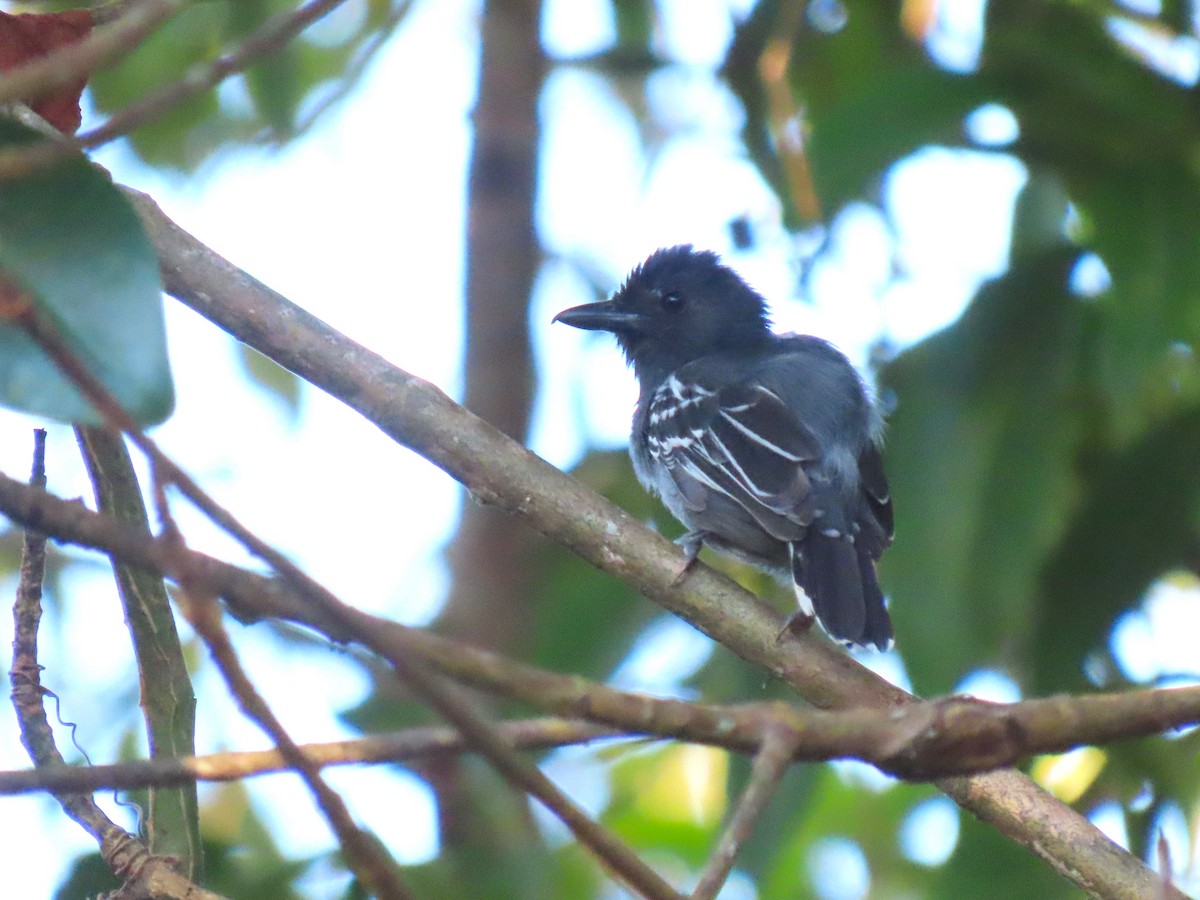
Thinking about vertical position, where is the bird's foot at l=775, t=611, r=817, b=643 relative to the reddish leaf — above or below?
below

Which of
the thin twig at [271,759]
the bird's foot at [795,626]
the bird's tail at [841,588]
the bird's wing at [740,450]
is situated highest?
the thin twig at [271,759]

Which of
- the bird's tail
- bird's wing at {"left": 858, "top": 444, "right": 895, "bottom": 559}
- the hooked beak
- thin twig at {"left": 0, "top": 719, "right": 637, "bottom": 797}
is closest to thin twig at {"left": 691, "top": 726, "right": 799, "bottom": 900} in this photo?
thin twig at {"left": 0, "top": 719, "right": 637, "bottom": 797}

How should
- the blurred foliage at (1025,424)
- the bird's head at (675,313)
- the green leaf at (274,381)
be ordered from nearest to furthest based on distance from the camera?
the blurred foliage at (1025,424) < the bird's head at (675,313) < the green leaf at (274,381)

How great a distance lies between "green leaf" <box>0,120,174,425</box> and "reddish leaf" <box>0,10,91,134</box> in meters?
0.68

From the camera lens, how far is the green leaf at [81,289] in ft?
5.21

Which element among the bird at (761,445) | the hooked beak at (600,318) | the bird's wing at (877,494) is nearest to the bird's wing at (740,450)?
the bird at (761,445)

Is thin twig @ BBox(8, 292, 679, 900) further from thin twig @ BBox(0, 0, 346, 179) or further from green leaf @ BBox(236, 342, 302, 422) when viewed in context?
green leaf @ BBox(236, 342, 302, 422)

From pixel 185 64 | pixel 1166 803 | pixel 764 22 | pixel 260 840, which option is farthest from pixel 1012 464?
pixel 185 64

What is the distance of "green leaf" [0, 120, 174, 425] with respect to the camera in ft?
5.21

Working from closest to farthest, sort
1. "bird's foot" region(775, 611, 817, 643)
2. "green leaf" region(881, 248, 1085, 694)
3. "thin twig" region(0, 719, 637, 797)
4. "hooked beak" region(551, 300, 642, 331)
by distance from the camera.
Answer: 1. "thin twig" region(0, 719, 637, 797)
2. "bird's foot" region(775, 611, 817, 643)
3. "green leaf" region(881, 248, 1085, 694)
4. "hooked beak" region(551, 300, 642, 331)

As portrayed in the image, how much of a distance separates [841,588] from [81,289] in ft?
8.29

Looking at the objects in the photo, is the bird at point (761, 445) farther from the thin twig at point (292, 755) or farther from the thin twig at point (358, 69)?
the thin twig at point (292, 755)

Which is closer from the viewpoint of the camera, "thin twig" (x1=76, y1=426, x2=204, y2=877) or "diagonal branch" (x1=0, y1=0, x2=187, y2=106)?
"diagonal branch" (x1=0, y1=0, x2=187, y2=106)

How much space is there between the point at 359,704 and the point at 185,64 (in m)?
2.75
